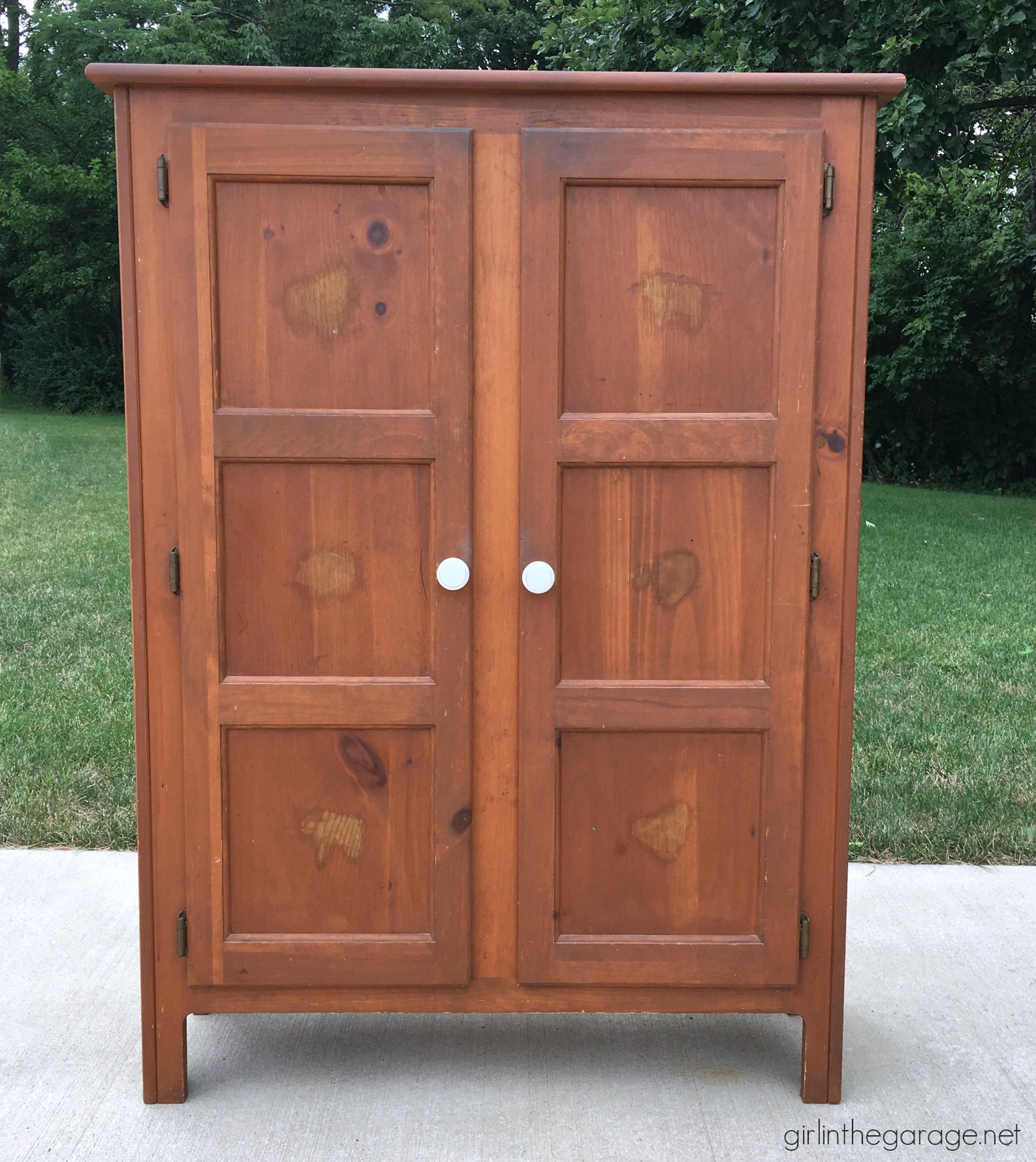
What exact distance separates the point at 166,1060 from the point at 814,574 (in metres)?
1.73

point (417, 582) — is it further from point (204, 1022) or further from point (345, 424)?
point (204, 1022)

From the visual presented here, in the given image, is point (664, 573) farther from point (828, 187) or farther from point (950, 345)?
point (950, 345)

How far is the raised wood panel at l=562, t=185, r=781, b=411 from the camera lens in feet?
7.75

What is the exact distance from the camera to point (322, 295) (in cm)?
238

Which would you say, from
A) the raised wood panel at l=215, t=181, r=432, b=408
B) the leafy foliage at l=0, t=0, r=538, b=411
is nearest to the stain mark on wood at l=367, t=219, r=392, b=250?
the raised wood panel at l=215, t=181, r=432, b=408

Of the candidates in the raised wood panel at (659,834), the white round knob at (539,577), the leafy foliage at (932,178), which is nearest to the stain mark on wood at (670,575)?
the white round knob at (539,577)

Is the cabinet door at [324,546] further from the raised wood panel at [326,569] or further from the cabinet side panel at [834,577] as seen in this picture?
the cabinet side panel at [834,577]

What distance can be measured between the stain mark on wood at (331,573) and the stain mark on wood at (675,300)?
0.79 meters

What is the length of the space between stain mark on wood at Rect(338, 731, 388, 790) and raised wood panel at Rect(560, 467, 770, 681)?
0.44 metres

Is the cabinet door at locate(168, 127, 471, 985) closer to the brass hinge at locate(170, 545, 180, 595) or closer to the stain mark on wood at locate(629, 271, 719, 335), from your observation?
the brass hinge at locate(170, 545, 180, 595)

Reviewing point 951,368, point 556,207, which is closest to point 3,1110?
point 556,207

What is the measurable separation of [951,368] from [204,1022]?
15229 millimetres

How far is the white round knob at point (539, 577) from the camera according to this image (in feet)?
7.89

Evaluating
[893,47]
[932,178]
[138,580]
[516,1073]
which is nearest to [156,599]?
[138,580]
